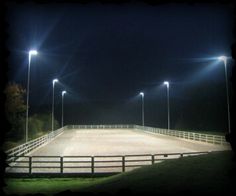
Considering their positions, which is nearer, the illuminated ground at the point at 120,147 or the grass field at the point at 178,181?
the grass field at the point at 178,181

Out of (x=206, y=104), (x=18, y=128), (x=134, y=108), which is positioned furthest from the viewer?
(x=134, y=108)

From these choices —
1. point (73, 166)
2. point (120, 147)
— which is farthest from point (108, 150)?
point (73, 166)

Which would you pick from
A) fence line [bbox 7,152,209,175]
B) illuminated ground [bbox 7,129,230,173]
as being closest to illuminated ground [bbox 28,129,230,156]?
illuminated ground [bbox 7,129,230,173]

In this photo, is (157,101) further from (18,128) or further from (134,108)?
(18,128)

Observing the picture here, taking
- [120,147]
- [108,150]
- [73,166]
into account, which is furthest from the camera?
[120,147]

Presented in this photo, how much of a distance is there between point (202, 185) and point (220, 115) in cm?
6022

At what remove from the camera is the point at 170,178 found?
32.2 ft

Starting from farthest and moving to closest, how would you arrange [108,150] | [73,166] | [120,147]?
1. [120,147]
2. [108,150]
3. [73,166]

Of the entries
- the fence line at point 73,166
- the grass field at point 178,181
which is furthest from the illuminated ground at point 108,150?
the grass field at point 178,181

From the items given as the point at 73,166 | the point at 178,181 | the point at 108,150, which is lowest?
the point at 73,166

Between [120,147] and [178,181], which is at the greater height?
[178,181]

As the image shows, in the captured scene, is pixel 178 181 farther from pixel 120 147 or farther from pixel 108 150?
pixel 120 147

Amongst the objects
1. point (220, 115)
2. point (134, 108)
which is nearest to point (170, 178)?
point (220, 115)

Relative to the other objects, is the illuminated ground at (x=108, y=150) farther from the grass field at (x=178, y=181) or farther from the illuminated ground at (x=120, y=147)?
the grass field at (x=178, y=181)
